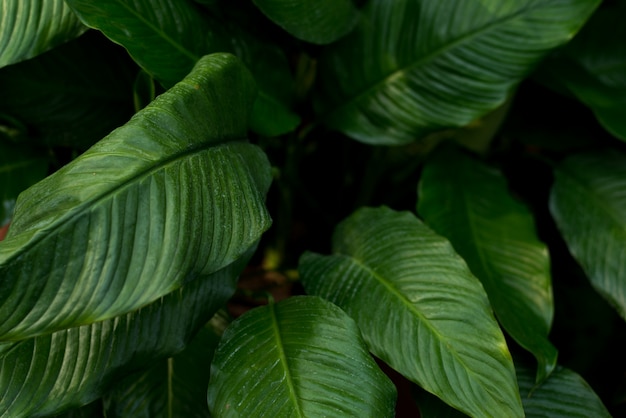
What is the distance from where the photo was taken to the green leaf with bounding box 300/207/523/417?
65cm

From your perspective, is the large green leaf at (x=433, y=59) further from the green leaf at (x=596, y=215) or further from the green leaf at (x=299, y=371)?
the green leaf at (x=299, y=371)

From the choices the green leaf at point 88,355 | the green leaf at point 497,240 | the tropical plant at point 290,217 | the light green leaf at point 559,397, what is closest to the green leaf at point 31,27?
the tropical plant at point 290,217

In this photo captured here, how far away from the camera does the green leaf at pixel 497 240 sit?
787 mm

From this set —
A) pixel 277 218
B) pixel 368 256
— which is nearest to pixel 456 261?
pixel 368 256

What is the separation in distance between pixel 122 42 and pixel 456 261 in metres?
0.45

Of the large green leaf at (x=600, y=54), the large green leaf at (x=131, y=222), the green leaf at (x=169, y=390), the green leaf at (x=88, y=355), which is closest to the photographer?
the large green leaf at (x=131, y=222)

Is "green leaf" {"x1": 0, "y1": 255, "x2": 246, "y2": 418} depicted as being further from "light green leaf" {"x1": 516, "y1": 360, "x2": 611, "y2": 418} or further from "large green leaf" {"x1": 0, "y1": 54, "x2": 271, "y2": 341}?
"light green leaf" {"x1": 516, "y1": 360, "x2": 611, "y2": 418}

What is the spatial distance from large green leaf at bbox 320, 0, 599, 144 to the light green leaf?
1.21 feet

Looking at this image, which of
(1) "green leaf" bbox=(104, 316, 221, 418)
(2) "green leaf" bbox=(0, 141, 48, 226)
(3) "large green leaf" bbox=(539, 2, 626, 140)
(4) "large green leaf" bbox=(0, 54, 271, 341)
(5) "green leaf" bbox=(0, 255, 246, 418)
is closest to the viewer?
(4) "large green leaf" bbox=(0, 54, 271, 341)

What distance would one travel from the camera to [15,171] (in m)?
0.89

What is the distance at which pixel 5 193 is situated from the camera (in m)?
0.86

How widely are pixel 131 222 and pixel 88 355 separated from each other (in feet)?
0.60

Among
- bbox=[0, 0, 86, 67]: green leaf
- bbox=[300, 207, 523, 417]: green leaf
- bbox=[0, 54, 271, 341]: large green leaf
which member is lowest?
bbox=[300, 207, 523, 417]: green leaf

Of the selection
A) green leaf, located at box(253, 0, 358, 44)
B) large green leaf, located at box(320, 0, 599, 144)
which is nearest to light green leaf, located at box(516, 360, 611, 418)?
large green leaf, located at box(320, 0, 599, 144)
